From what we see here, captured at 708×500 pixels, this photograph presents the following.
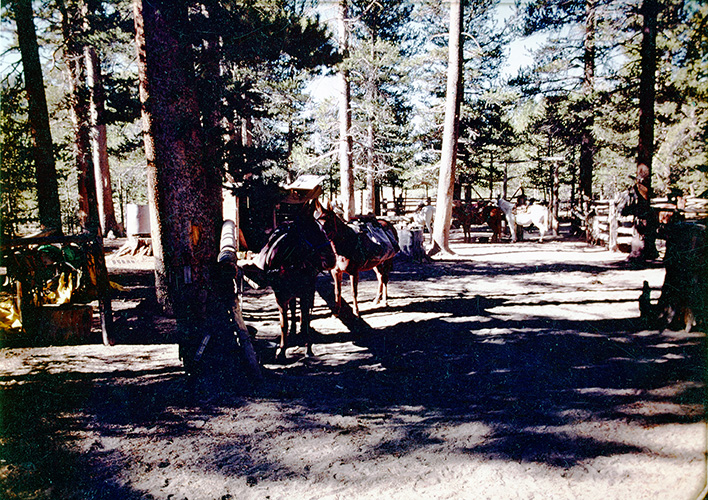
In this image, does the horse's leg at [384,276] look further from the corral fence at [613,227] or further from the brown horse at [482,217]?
the brown horse at [482,217]

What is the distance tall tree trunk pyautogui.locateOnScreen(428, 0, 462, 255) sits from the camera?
14.9 metres

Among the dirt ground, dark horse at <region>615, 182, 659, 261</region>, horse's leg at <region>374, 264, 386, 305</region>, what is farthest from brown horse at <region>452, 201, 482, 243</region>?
the dirt ground

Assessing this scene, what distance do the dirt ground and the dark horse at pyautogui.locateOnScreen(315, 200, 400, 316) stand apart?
3.74 ft

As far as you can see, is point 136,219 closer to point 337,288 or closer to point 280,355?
point 337,288

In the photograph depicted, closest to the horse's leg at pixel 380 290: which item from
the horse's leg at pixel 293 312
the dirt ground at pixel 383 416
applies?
the dirt ground at pixel 383 416

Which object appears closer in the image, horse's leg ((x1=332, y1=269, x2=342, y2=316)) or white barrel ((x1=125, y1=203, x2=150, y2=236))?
horse's leg ((x1=332, y1=269, x2=342, y2=316))

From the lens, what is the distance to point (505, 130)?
27.1m

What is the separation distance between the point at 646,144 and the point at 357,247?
11.3m

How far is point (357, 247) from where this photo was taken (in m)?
7.84

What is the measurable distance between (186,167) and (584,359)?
666 centimetres

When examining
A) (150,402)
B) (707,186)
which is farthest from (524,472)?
(150,402)

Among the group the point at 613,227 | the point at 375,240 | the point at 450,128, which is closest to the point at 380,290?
the point at 375,240

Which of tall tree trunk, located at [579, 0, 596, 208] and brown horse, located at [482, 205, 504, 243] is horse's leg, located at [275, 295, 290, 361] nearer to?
tall tree trunk, located at [579, 0, 596, 208]

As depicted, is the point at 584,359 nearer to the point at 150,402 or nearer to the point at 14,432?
the point at 150,402
